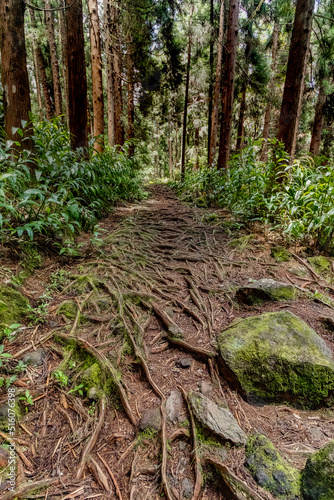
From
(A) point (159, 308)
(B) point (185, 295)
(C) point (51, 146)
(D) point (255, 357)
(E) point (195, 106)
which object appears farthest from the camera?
(E) point (195, 106)

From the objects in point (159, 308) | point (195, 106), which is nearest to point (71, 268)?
point (159, 308)

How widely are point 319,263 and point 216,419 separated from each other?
260 centimetres

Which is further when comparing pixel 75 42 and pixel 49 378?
pixel 75 42

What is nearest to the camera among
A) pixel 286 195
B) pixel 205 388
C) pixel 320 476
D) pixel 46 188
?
pixel 320 476

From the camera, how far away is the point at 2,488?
113 cm

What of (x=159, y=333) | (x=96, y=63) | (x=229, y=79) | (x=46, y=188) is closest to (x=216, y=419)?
(x=159, y=333)

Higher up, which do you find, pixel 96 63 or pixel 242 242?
pixel 96 63

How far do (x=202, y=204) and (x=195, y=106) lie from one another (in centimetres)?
1191

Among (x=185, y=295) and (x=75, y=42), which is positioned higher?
(x=75, y=42)

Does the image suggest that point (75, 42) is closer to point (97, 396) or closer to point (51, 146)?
point (51, 146)

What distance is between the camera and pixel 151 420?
5.23ft

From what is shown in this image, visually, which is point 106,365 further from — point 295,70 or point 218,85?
point 218,85

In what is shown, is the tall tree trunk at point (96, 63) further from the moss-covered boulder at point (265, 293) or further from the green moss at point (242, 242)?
the moss-covered boulder at point (265, 293)

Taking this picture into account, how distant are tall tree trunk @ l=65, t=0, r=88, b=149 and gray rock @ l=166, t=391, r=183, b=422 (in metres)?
5.03
